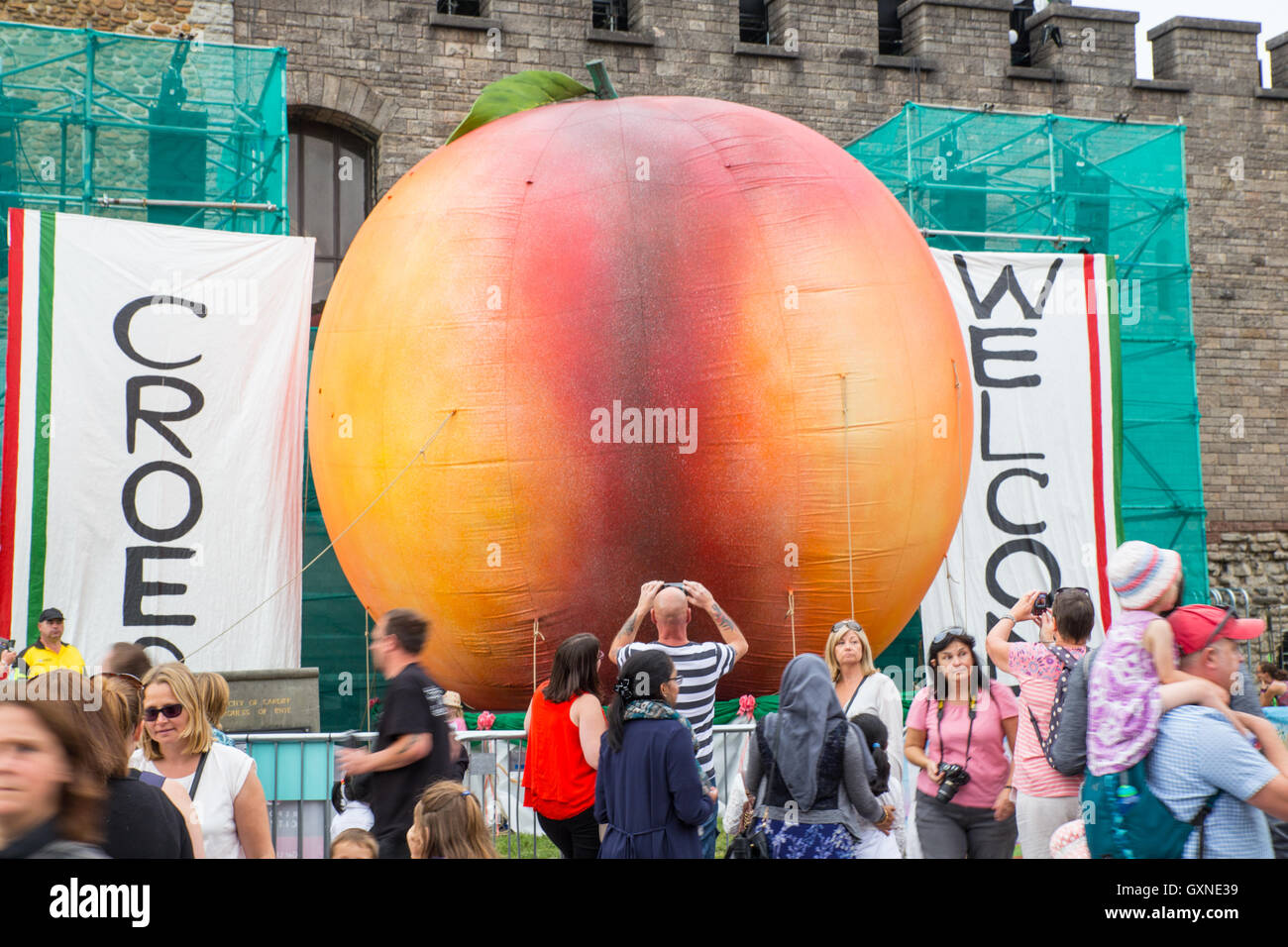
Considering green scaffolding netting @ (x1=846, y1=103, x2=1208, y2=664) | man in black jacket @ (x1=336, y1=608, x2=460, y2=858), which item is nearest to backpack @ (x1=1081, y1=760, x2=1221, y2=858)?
man in black jacket @ (x1=336, y1=608, x2=460, y2=858)

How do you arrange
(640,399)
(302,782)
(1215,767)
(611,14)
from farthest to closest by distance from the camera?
1. (611,14)
2. (640,399)
3. (302,782)
4. (1215,767)

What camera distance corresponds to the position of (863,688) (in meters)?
5.21

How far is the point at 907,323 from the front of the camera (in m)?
7.20

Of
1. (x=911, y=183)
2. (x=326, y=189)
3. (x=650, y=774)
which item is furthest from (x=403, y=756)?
(x=326, y=189)

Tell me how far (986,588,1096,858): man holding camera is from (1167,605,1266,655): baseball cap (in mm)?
1341

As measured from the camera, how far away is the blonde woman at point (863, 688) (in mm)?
5090

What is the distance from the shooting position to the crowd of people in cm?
271

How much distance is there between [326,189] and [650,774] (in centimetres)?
1101

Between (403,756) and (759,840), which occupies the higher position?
(403,756)

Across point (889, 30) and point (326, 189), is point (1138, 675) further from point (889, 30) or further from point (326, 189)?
point (889, 30)

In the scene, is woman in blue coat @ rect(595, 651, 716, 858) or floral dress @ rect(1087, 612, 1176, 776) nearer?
floral dress @ rect(1087, 612, 1176, 776)

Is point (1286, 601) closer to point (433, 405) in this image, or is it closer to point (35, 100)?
point (433, 405)

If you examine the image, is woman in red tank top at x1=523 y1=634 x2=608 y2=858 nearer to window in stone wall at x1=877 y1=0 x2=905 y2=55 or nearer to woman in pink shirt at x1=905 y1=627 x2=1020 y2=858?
woman in pink shirt at x1=905 y1=627 x2=1020 y2=858
